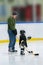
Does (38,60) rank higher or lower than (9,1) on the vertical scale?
lower

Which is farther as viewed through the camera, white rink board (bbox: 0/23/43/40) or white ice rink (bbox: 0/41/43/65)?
white rink board (bbox: 0/23/43/40)

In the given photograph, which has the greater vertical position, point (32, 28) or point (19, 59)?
point (19, 59)

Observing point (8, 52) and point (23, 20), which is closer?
point (8, 52)

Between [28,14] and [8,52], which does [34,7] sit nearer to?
[28,14]

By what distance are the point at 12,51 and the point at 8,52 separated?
0.15 meters

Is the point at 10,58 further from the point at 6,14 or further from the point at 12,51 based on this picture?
the point at 6,14

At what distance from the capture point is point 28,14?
1398 centimetres

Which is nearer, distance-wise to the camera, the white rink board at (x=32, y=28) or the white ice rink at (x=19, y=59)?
the white ice rink at (x=19, y=59)

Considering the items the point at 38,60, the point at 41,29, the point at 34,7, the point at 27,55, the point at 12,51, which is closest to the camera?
the point at 38,60

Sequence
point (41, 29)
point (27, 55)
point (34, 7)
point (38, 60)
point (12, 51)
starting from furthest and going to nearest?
point (34, 7), point (41, 29), point (12, 51), point (27, 55), point (38, 60)

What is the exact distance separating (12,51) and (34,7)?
4908 mm

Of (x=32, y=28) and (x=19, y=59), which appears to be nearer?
(x=19, y=59)

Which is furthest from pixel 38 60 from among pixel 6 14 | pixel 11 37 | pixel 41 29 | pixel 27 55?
pixel 6 14

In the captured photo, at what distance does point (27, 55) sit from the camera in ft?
28.6
